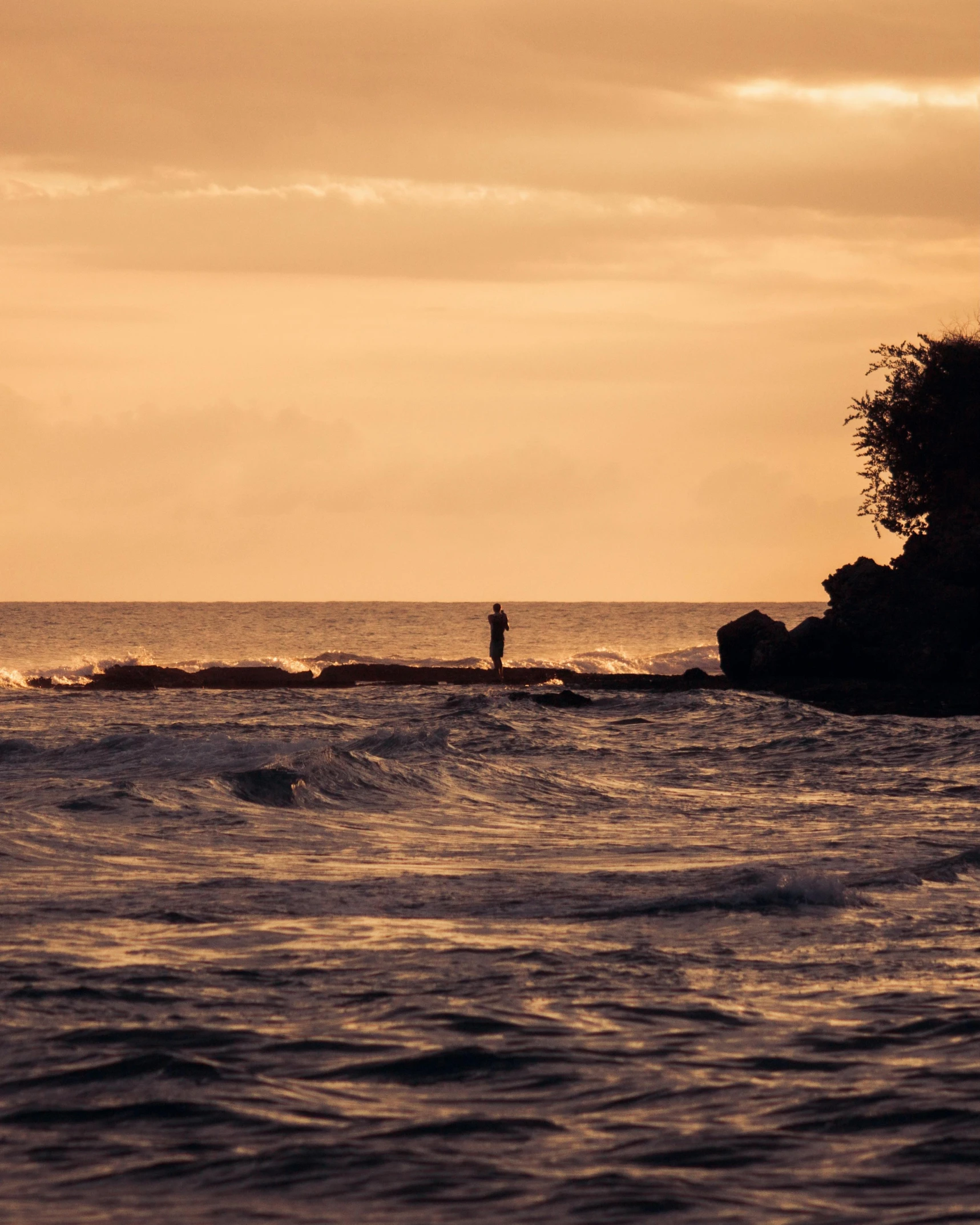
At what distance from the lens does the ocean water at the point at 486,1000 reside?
5852 mm

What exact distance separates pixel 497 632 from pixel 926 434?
12.9 metres

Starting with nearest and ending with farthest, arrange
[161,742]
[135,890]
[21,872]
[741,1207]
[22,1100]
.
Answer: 1. [741,1207]
2. [22,1100]
3. [135,890]
4. [21,872]
5. [161,742]

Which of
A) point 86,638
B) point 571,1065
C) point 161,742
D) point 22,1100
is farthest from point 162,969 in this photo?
point 86,638

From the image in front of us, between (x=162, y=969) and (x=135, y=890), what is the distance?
9.25ft

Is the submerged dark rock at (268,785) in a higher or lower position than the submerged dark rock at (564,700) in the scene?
lower

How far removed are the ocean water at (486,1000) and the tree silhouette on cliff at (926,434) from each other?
69.8 feet

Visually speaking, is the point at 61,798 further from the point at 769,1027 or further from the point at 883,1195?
the point at 883,1195

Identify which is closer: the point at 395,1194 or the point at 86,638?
the point at 395,1194

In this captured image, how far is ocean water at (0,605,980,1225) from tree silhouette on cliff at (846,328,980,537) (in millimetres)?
21290

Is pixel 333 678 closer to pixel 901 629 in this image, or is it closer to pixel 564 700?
pixel 564 700

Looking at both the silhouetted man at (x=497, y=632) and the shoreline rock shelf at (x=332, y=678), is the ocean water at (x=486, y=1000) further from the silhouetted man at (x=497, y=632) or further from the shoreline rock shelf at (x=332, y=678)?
the shoreline rock shelf at (x=332, y=678)

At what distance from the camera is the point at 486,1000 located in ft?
27.6

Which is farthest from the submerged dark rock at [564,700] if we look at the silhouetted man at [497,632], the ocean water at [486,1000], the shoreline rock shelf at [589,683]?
the ocean water at [486,1000]

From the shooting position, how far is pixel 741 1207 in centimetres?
554
